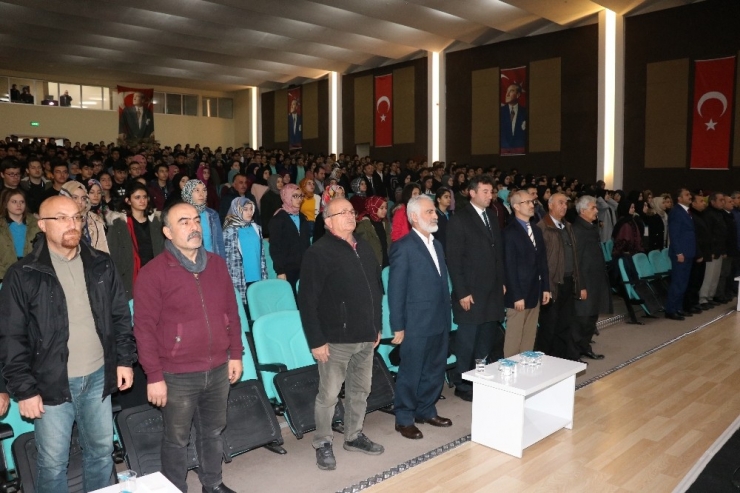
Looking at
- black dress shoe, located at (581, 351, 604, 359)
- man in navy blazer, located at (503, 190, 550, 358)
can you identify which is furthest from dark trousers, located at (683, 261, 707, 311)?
man in navy blazer, located at (503, 190, 550, 358)

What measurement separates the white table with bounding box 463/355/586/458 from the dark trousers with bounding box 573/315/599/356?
135 centimetres

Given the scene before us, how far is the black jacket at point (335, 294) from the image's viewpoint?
3320 millimetres

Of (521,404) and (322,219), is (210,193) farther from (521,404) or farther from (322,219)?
(521,404)

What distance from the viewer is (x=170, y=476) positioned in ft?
9.05

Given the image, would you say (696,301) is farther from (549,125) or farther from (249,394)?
(549,125)

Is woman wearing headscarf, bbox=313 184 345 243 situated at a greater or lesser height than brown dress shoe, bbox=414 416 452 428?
greater

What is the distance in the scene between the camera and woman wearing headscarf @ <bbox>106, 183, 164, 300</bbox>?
175 inches

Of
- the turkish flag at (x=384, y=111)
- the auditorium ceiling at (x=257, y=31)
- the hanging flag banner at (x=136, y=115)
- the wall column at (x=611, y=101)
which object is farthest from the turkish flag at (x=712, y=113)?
the hanging flag banner at (x=136, y=115)

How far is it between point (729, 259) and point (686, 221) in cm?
170

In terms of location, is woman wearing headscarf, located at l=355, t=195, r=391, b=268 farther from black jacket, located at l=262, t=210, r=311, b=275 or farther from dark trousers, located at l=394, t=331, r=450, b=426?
dark trousers, located at l=394, t=331, r=450, b=426

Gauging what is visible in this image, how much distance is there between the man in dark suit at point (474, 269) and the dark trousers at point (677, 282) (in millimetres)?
3818

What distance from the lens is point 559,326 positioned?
5.31 m

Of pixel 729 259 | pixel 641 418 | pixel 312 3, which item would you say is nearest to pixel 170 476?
pixel 641 418

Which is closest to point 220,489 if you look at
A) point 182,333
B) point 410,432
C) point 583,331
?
point 182,333
